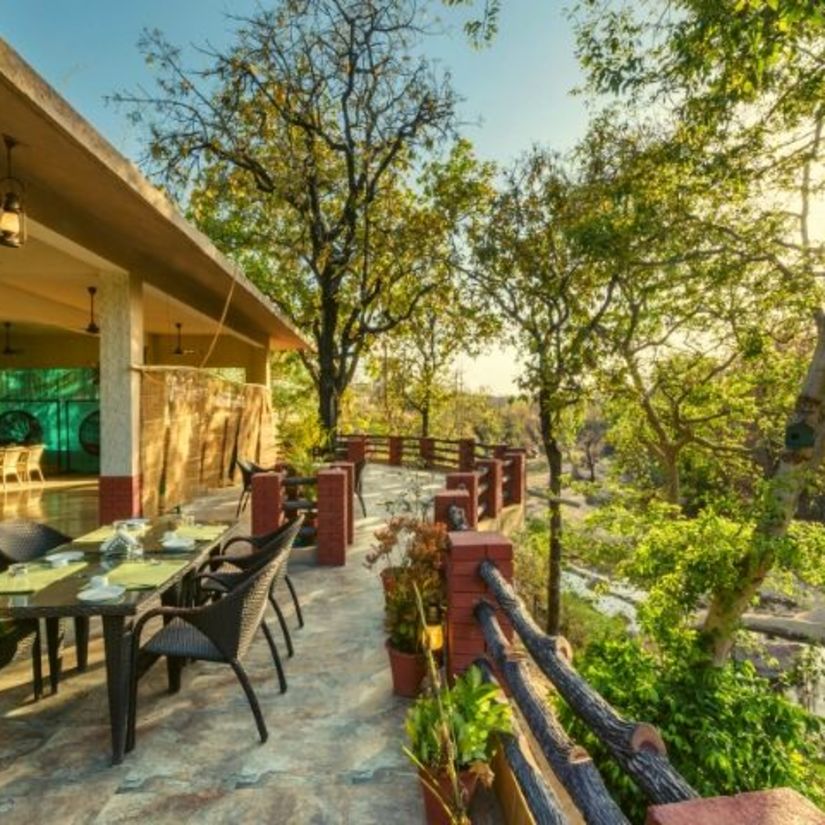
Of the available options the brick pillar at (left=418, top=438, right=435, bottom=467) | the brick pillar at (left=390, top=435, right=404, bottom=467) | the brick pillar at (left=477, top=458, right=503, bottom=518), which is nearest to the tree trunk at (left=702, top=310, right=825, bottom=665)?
the brick pillar at (left=477, top=458, right=503, bottom=518)

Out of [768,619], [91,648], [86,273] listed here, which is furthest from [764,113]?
[768,619]

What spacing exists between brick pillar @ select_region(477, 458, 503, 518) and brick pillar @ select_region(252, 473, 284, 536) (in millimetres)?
4053

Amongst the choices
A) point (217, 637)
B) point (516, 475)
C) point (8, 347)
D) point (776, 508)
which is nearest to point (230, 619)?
point (217, 637)

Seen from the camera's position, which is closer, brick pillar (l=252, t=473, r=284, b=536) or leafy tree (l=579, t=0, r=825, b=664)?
leafy tree (l=579, t=0, r=825, b=664)

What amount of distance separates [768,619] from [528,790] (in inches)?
674

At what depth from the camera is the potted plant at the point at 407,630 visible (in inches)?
135

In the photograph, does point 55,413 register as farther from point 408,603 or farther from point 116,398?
point 408,603

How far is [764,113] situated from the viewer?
271 inches

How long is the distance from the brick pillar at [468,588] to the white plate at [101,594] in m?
1.68

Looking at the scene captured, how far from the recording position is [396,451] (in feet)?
60.1

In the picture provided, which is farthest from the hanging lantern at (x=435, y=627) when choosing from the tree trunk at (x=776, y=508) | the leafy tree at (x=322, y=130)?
the leafy tree at (x=322, y=130)

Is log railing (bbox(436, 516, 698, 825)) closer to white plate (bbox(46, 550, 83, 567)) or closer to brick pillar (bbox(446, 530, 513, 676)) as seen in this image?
brick pillar (bbox(446, 530, 513, 676))

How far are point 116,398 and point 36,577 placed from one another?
125 inches

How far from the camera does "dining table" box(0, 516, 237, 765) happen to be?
2.78 meters
